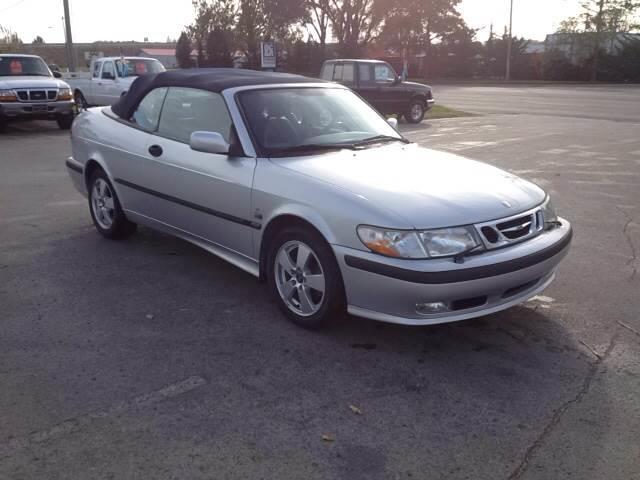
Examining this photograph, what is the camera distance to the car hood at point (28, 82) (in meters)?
14.9

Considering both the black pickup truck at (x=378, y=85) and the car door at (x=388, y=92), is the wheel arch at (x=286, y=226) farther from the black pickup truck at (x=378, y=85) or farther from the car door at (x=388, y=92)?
the car door at (x=388, y=92)

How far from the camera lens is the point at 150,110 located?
561 centimetres

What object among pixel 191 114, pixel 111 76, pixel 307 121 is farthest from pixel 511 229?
pixel 111 76

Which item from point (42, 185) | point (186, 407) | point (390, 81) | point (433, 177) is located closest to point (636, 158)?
point (390, 81)

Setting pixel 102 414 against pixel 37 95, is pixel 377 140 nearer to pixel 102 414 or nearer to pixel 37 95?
pixel 102 414

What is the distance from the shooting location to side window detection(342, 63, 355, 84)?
57.3ft

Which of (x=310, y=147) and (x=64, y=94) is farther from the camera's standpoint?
(x=64, y=94)

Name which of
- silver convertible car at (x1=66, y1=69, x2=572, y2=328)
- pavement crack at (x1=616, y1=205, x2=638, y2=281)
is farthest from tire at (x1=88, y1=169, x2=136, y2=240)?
pavement crack at (x1=616, y1=205, x2=638, y2=281)

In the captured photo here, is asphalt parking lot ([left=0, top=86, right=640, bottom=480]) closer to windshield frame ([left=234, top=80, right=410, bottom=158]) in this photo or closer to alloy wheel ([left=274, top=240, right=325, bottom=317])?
alloy wheel ([left=274, top=240, right=325, bottom=317])

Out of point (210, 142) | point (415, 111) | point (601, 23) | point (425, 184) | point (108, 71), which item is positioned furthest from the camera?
point (601, 23)

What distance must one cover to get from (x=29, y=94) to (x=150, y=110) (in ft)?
36.4

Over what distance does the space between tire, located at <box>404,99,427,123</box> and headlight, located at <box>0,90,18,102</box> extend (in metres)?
9.74

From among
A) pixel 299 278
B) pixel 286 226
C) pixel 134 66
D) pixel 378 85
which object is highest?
pixel 134 66

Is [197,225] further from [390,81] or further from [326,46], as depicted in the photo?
[326,46]
